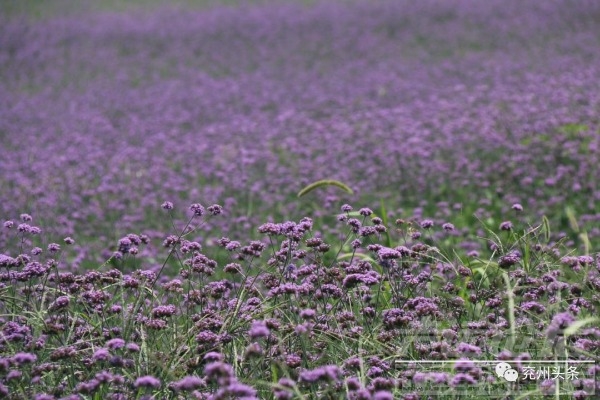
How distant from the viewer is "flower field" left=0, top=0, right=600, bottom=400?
2.97 m

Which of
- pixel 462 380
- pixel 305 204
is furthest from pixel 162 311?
pixel 305 204

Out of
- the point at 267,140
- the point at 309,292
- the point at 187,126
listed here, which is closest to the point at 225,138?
the point at 267,140

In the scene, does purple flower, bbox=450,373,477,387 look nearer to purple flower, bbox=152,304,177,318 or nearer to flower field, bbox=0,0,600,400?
flower field, bbox=0,0,600,400

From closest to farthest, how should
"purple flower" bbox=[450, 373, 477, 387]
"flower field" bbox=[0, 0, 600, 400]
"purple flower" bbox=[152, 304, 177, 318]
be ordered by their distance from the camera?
"purple flower" bbox=[450, 373, 477, 387] → "flower field" bbox=[0, 0, 600, 400] → "purple flower" bbox=[152, 304, 177, 318]

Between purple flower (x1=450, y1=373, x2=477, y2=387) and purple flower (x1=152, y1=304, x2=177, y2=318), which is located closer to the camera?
purple flower (x1=450, y1=373, x2=477, y2=387)

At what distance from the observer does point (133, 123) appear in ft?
35.6

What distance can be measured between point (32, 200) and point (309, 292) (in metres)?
4.75

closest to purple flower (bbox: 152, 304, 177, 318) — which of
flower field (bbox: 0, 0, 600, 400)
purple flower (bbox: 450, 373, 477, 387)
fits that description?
flower field (bbox: 0, 0, 600, 400)

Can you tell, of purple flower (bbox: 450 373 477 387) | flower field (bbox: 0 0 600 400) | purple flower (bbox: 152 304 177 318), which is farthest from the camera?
purple flower (bbox: 152 304 177 318)

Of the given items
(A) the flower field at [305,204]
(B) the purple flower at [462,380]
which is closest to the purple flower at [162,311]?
(A) the flower field at [305,204]

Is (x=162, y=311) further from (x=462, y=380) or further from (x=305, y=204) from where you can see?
(x=305, y=204)

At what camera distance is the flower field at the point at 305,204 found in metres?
2.97

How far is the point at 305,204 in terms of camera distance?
274 inches

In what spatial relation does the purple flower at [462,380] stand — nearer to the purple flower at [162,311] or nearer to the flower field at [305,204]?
the flower field at [305,204]
